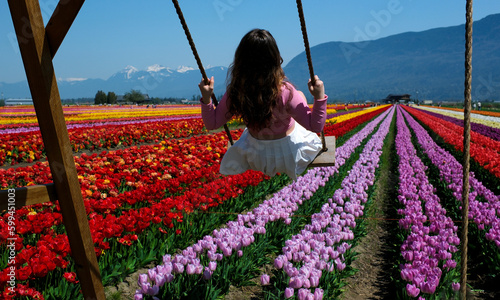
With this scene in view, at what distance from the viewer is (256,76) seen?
2188 millimetres

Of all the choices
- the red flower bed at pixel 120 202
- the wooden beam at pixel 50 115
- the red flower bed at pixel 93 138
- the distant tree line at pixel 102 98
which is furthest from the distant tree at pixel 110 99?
the wooden beam at pixel 50 115

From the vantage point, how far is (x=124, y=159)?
7.15 metres

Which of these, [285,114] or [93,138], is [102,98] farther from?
[285,114]

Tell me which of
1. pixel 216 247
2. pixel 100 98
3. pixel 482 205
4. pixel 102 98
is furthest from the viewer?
pixel 102 98

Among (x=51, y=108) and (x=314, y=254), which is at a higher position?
(x=51, y=108)

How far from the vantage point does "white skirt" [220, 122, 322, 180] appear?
236 centimetres

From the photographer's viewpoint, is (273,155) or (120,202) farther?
(120,202)

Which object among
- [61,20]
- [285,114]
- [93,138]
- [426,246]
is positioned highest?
[61,20]

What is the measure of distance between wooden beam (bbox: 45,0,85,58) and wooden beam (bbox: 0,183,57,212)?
0.72 meters

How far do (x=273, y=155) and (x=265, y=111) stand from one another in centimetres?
31

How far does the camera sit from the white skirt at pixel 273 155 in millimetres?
2363

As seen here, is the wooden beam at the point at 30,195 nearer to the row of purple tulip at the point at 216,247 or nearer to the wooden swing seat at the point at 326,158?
the row of purple tulip at the point at 216,247

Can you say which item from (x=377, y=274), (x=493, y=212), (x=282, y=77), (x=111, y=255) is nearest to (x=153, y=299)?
(x=111, y=255)

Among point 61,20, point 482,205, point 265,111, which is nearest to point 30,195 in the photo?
point 61,20
